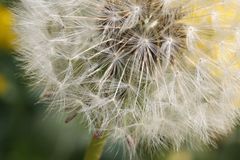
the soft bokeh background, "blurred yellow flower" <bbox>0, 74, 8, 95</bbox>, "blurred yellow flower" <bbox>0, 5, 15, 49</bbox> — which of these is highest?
"blurred yellow flower" <bbox>0, 5, 15, 49</bbox>

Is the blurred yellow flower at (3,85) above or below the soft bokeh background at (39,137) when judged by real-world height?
above

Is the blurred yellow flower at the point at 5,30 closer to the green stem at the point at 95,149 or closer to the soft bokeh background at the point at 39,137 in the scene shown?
the soft bokeh background at the point at 39,137

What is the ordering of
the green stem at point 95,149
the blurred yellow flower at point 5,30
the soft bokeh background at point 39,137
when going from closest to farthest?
the green stem at point 95,149
the soft bokeh background at point 39,137
the blurred yellow flower at point 5,30

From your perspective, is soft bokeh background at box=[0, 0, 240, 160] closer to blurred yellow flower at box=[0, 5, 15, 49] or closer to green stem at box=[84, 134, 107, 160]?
blurred yellow flower at box=[0, 5, 15, 49]

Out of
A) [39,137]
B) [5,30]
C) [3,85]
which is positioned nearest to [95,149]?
[39,137]

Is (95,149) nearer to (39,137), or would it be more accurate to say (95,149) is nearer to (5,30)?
(39,137)

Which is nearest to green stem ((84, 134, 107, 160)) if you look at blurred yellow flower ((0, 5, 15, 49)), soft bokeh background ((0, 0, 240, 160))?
soft bokeh background ((0, 0, 240, 160))

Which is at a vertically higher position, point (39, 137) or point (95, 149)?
point (39, 137)

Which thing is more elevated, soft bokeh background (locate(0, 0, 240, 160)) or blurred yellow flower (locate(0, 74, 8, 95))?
blurred yellow flower (locate(0, 74, 8, 95))

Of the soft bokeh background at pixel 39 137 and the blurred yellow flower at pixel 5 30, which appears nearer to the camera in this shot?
the soft bokeh background at pixel 39 137

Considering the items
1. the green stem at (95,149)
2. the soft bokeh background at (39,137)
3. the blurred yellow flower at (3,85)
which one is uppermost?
the blurred yellow flower at (3,85)

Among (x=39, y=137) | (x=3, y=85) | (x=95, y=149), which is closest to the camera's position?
(x=95, y=149)

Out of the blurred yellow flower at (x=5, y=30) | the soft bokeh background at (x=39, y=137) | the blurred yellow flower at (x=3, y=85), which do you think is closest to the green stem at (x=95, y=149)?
the soft bokeh background at (x=39, y=137)

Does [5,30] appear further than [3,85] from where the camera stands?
Yes
